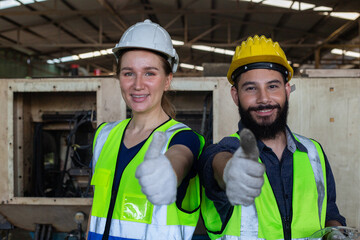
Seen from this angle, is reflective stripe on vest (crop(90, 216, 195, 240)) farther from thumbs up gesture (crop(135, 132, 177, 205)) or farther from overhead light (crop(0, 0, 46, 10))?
overhead light (crop(0, 0, 46, 10))

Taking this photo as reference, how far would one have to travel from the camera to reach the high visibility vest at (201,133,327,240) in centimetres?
107

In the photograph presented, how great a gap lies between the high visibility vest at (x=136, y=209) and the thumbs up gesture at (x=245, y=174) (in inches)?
15.3

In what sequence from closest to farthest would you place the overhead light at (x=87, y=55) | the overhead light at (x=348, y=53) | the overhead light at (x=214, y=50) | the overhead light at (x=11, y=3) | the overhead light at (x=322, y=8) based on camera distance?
the overhead light at (x=322, y=8)
the overhead light at (x=11, y=3)
the overhead light at (x=348, y=53)
the overhead light at (x=214, y=50)
the overhead light at (x=87, y=55)

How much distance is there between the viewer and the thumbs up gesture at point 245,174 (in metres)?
0.69

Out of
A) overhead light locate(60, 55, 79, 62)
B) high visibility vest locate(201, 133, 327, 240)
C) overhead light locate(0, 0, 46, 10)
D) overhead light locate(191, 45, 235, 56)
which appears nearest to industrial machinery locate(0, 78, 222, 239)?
high visibility vest locate(201, 133, 327, 240)

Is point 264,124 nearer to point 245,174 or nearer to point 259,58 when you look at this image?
point 259,58

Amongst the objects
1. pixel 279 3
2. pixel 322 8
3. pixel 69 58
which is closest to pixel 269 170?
pixel 279 3

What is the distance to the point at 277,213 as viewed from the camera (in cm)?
108

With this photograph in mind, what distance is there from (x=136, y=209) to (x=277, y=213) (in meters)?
0.48

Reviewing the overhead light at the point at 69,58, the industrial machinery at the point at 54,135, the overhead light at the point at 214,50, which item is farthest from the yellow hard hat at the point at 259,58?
the overhead light at the point at 69,58

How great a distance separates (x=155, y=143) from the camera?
712 mm

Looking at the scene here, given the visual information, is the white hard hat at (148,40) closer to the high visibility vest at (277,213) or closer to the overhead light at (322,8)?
the high visibility vest at (277,213)

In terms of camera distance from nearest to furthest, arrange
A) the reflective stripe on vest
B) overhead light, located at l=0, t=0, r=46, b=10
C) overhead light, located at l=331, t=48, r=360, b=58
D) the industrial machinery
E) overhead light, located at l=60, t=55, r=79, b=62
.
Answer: the reflective stripe on vest < the industrial machinery < overhead light, located at l=0, t=0, r=46, b=10 < overhead light, located at l=331, t=48, r=360, b=58 < overhead light, located at l=60, t=55, r=79, b=62

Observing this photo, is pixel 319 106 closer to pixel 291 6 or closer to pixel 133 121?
pixel 133 121
